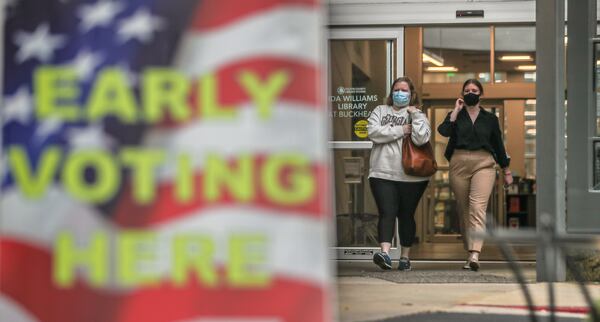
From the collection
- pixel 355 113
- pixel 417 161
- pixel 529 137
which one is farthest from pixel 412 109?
pixel 529 137

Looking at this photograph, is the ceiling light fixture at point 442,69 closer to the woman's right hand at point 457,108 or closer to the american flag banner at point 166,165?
the woman's right hand at point 457,108

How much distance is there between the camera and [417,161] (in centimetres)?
913

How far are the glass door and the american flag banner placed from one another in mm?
7547

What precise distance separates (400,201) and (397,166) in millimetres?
306

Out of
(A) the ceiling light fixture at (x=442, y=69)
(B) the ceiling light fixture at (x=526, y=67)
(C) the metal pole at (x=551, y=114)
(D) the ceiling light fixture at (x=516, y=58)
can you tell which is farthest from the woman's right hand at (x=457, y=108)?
(B) the ceiling light fixture at (x=526, y=67)

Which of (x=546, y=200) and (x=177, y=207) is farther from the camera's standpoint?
(x=546, y=200)

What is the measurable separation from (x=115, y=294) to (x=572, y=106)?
21.6 feet

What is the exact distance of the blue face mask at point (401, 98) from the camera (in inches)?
364

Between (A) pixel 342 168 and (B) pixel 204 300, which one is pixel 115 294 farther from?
(A) pixel 342 168

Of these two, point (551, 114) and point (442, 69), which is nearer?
point (551, 114)

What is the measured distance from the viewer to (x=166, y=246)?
279 cm

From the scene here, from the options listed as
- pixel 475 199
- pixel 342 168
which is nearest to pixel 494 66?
pixel 342 168

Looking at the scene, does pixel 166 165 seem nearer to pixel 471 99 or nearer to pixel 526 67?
pixel 471 99

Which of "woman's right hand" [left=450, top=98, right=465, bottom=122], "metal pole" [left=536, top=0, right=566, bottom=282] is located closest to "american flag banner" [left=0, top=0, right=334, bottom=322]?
"metal pole" [left=536, top=0, right=566, bottom=282]
